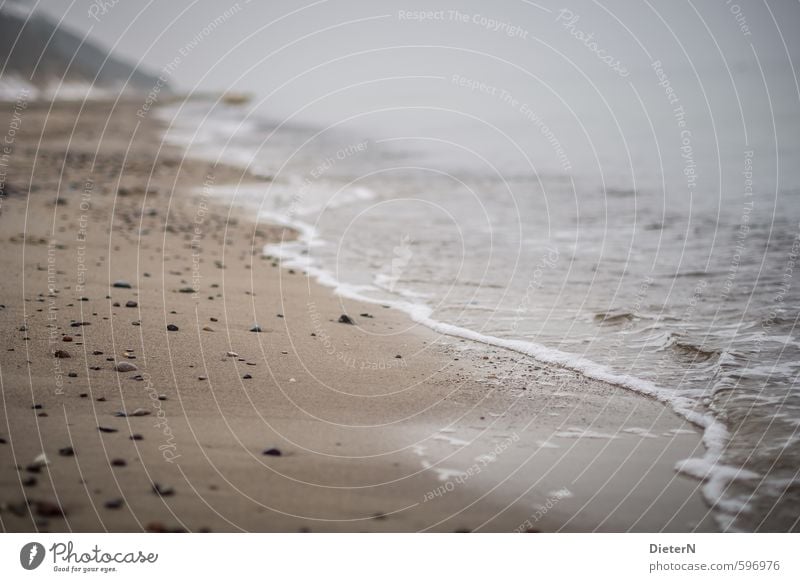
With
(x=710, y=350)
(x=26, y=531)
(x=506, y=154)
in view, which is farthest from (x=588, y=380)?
(x=506, y=154)

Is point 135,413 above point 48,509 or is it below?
above

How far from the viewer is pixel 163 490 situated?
135 inches

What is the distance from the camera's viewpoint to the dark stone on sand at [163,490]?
3426mm

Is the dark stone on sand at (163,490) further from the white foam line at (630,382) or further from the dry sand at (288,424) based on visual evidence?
the white foam line at (630,382)

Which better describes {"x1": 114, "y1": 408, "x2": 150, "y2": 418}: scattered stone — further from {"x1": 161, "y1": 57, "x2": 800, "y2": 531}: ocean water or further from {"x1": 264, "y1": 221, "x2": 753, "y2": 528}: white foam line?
{"x1": 161, "y1": 57, "x2": 800, "y2": 531}: ocean water

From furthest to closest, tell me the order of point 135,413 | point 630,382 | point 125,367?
point 630,382, point 125,367, point 135,413

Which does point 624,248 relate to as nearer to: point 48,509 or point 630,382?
point 630,382

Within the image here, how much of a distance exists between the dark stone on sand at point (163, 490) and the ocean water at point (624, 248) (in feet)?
10.4

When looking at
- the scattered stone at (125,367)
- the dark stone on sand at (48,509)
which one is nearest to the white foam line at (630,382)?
the scattered stone at (125,367)

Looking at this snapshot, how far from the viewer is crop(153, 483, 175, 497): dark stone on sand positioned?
11.2 ft

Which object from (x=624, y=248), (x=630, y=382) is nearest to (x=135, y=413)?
(x=630, y=382)

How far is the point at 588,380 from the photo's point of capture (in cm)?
536

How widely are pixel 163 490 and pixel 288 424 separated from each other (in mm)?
1006
